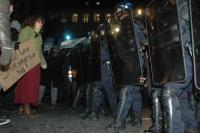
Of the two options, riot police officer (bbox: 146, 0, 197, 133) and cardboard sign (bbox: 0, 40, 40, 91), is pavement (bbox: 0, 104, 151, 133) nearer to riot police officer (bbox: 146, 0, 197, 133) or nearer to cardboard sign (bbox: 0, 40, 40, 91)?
cardboard sign (bbox: 0, 40, 40, 91)

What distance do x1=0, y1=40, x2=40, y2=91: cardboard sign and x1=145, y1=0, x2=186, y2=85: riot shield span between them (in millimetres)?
3210

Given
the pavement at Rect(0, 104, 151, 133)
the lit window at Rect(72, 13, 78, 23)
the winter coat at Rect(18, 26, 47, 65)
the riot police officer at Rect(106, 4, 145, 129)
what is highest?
the lit window at Rect(72, 13, 78, 23)

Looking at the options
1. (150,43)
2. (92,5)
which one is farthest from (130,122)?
(92,5)

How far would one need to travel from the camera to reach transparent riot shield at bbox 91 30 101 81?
9.59 m

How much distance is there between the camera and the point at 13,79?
8945 mm

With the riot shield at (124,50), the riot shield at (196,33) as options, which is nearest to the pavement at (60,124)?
the riot shield at (124,50)

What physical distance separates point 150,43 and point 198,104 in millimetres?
1218

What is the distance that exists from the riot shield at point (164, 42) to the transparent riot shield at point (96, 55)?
2830 mm

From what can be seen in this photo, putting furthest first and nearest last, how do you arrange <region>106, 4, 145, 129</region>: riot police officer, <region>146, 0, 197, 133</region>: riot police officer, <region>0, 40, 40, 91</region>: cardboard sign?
<region>0, 40, 40, 91</region>: cardboard sign, <region>106, 4, 145, 129</region>: riot police officer, <region>146, 0, 197, 133</region>: riot police officer

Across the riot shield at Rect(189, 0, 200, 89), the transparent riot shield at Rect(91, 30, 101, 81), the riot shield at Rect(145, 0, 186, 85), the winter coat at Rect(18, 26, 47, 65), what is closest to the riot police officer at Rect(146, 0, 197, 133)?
the riot shield at Rect(145, 0, 186, 85)

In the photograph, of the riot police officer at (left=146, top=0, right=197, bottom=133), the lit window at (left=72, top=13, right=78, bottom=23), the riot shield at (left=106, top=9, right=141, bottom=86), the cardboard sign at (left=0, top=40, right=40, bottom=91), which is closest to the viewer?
the riot police officer at (left=146, top=0, right=197, bottom=133)

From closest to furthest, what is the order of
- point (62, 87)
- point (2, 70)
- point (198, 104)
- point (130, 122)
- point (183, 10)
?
point (183, 10) → point (198, 104) → point (130, 122) → point (2, 70) → point (62, 87)

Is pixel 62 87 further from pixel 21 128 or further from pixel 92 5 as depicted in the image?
pixel 92 5

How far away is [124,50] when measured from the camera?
7945mm
